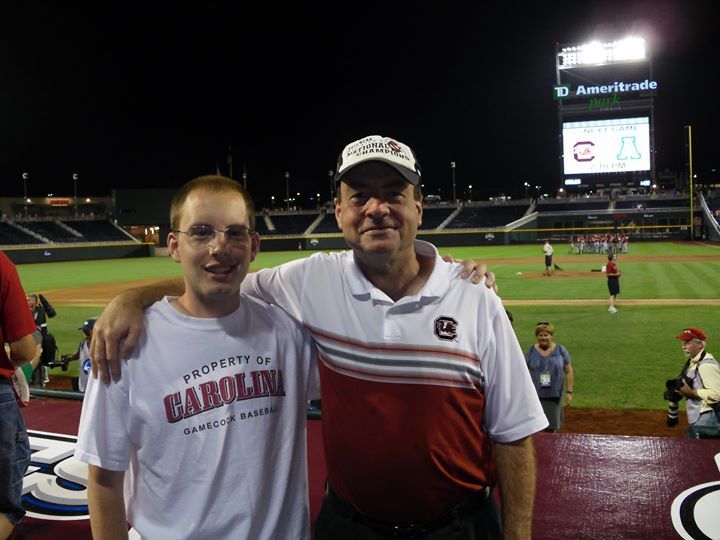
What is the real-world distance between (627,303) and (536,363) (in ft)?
40.2

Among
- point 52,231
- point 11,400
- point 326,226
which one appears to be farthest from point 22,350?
point 52,231

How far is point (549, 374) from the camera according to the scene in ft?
23.2

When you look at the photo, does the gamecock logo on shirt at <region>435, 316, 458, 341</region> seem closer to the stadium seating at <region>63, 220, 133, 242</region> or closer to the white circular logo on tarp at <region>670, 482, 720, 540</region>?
the white circular logo on tarp at <region>670, 482, 720, 540</region>

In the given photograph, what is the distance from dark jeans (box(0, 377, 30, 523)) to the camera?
311 cm

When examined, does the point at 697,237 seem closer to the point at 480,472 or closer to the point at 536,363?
the point at 536,363

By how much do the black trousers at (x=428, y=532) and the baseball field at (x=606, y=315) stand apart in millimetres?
5869

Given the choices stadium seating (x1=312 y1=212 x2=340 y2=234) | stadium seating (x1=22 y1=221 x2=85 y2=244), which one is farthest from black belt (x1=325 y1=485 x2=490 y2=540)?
stadium seating (x1=22 y1=221 x2=85 y2=244)

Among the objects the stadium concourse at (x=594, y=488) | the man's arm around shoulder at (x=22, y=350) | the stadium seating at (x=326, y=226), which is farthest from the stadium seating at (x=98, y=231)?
the man's arm around shoulder at (x=22, y=350)

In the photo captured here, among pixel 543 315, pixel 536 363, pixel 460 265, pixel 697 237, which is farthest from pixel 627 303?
pixel 697 237

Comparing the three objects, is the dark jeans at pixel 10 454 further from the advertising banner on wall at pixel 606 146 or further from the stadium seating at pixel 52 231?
the stadium seating at pixel 52 231

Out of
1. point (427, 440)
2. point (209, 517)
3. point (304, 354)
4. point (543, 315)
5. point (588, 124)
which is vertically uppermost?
point (588, 124)

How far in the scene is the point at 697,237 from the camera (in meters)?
56.8

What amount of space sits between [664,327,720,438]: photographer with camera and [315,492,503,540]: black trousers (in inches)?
198

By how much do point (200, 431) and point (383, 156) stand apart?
1.26 metres
